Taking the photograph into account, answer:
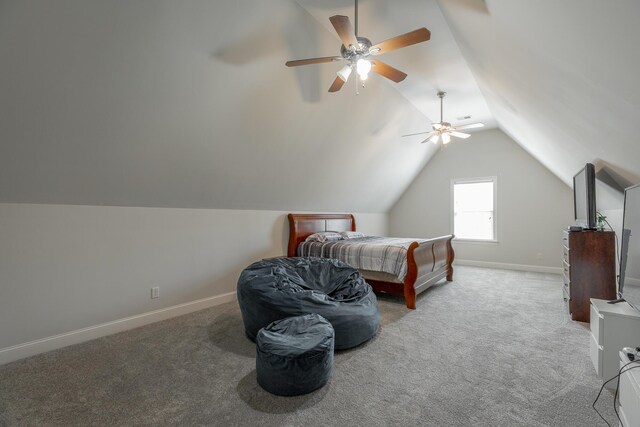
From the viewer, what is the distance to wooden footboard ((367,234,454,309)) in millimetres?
3645

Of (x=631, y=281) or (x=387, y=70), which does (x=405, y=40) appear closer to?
(x=387, y=70)

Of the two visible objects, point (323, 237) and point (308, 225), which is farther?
point (308, 225)

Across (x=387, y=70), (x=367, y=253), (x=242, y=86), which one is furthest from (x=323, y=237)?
(x=387, y=70)

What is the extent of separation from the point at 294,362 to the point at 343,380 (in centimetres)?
46

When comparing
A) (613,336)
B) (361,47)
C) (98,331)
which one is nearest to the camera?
(613,336)

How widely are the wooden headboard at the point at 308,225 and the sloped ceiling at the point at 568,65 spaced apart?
3133 millimetres

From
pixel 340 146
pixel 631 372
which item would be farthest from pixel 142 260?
pixel 631 372

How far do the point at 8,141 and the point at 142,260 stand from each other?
1.52 metres

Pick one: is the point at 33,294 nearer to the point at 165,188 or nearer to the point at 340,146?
the point at 165,188

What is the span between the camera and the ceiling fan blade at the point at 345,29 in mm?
1991

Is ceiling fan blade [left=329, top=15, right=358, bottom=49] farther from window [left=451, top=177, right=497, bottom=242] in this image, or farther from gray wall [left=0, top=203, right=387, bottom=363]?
window [left=451, top=177, right=497, bottom=242]

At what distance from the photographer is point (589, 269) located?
313 centimetres

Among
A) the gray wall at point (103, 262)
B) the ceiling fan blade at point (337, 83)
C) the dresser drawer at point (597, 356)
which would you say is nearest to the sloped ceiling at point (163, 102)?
the gray wall at point (103, 262)

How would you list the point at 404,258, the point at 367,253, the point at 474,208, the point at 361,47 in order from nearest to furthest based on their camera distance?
the point at 361,47
the point at 404,258
the point at 367,253
the point at 474,208
